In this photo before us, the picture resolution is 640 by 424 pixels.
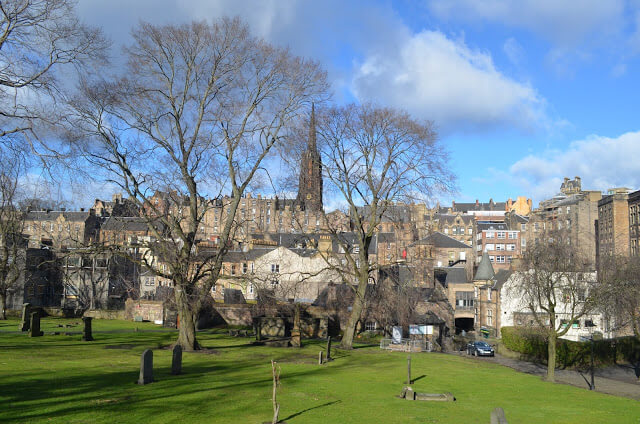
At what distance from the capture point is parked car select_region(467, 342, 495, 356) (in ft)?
157

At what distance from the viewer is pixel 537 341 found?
47.5 metres

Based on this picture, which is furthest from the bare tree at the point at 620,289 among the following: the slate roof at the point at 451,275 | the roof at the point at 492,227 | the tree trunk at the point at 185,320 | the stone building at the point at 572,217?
the roof at the point at 492,227

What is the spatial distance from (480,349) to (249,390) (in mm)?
33902

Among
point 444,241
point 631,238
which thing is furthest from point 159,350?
point 631,238

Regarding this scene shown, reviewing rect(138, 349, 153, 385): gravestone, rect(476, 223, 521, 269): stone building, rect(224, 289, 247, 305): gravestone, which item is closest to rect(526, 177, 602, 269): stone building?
rect(476, 223, 521, 269): stone building

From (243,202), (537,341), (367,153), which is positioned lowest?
(537,341)

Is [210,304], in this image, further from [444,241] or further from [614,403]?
[444,241]

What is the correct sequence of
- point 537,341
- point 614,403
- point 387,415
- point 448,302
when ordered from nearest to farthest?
point 387,415 → point 614,403 → point 537,341 → point 448,302

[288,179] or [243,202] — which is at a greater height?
[243,202]

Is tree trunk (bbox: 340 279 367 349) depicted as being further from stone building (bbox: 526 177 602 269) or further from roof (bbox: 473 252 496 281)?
stone building (bbox: 526 177 602 269)

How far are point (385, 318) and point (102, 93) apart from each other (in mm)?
32787

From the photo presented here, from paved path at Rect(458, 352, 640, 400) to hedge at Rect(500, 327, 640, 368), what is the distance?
1.24 m

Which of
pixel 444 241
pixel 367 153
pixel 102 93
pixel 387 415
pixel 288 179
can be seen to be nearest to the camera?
pixel 387 415

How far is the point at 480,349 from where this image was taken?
4803 cm
